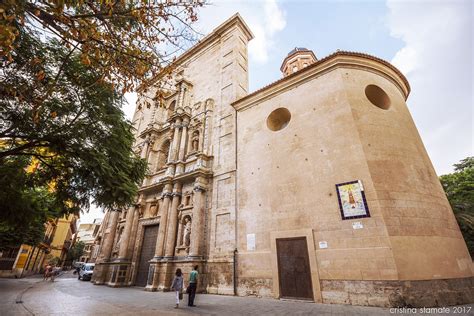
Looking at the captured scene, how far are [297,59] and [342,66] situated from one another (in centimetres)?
1695

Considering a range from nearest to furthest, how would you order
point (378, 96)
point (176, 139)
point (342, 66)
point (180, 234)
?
point (342, 66)
point (378, 96)
point (180, 234)
point (176, 139)

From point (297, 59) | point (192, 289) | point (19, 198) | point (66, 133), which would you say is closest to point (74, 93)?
point (66, 133)

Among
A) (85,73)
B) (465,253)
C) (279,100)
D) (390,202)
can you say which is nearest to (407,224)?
(390,202)

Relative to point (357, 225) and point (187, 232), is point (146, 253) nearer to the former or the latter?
point (187, 232)

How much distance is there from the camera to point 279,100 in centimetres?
1208

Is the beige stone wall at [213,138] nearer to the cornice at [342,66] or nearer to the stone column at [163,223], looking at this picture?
the stone column at [163,223]

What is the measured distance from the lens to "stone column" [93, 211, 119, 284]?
15.1 m

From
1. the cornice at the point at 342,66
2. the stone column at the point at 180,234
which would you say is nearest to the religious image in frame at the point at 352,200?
the cornice at the point at 342,66

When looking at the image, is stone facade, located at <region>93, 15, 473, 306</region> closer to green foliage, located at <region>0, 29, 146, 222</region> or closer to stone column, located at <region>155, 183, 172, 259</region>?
stone column, located at <region>155, 183, 172, 259</region>

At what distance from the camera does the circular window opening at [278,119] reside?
12.1 meters

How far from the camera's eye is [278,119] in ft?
41.0

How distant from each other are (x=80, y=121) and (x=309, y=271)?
940 cm

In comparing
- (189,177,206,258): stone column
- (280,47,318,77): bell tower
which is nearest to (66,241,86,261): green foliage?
(189,177,206,258): stone column

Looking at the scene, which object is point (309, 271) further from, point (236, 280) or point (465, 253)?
point (465, 253)
